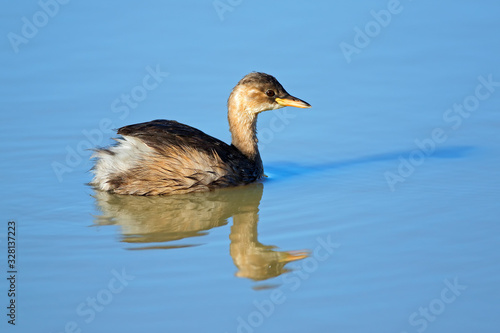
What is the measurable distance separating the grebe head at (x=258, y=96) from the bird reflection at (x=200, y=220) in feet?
2.79

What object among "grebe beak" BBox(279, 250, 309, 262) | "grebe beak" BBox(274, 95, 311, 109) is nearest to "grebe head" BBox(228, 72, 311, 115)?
"grebe beak" BBox(274, 95, 311, 109)

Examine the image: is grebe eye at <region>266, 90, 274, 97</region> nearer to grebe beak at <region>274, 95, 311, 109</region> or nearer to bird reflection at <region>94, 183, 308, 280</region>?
grebe beak at <region>274, 95, 311, 109</region>

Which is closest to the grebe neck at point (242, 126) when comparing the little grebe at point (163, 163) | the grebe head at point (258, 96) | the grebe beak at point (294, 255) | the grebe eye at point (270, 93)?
the grebe head at point (258, 96)

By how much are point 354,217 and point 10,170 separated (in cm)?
347

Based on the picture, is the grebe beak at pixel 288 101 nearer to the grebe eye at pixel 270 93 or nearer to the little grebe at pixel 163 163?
the grebe eye at pixel 270 93

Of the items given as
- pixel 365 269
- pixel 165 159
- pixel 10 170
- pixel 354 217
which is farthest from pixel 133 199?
pixel 365 269

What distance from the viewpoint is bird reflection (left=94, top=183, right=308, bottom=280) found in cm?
710

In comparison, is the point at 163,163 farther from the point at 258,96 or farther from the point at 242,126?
the point at 258,96

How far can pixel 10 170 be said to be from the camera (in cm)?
901

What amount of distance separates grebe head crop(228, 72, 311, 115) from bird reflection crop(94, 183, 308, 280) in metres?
0.85

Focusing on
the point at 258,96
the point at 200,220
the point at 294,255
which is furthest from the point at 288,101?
the point at 294,255

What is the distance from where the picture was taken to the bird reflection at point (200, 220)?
710 centimetres

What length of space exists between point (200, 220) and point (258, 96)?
1855mm

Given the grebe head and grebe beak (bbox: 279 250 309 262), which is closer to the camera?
grebe beak (bbox: 279 250 309 262)
